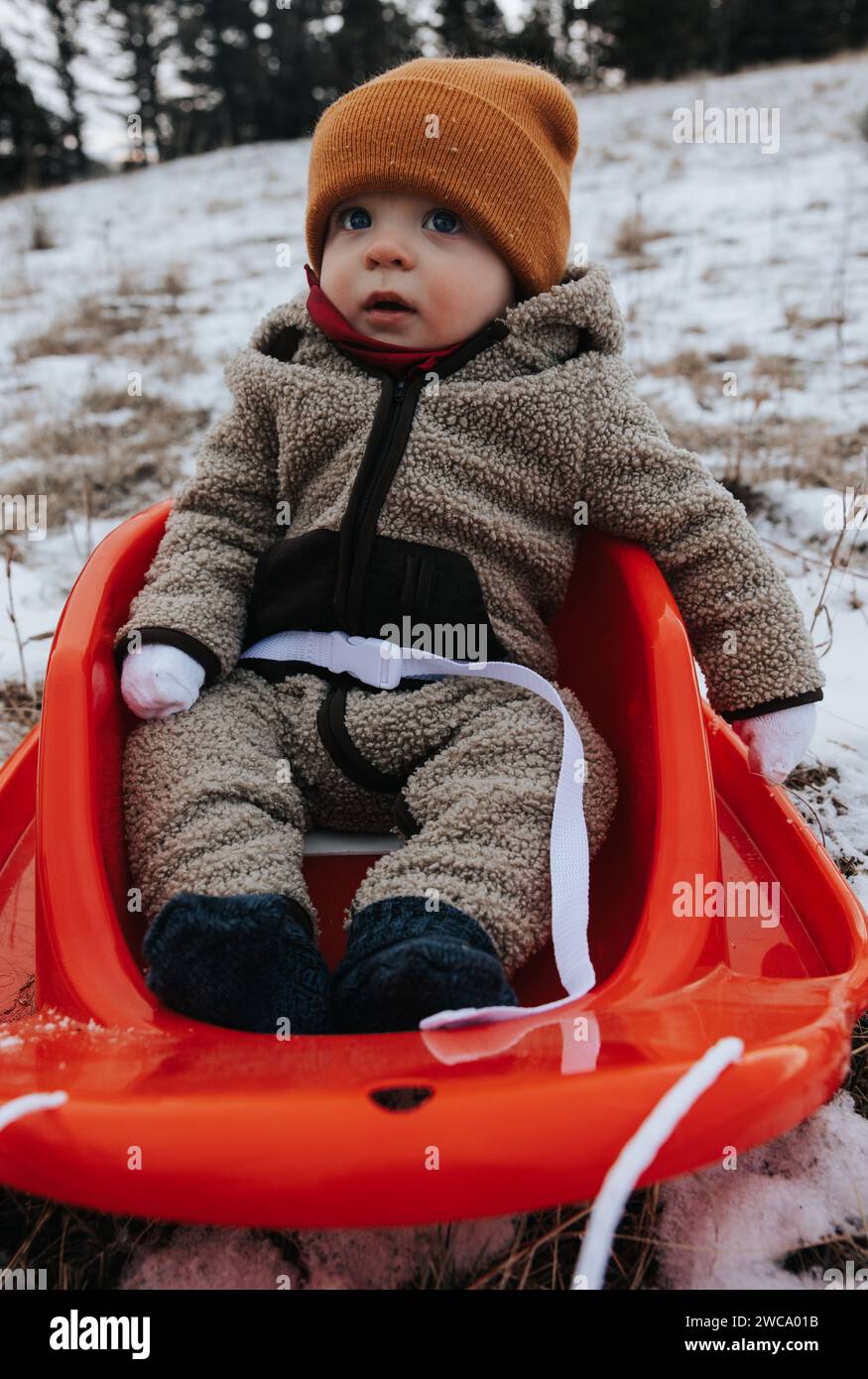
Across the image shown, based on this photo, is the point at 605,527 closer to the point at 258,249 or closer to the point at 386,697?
the point at 386,697

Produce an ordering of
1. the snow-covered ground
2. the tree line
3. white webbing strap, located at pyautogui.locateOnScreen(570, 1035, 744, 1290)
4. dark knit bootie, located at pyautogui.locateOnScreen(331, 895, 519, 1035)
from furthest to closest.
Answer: the tree line, the snow-covered ground, dark knit bootie, located at pyautogui.locateOnScreen(331, 895, 519, 1035), white webbing strap, located at pyautogui.locateOnScreen(570, 1035, 744, 1290)

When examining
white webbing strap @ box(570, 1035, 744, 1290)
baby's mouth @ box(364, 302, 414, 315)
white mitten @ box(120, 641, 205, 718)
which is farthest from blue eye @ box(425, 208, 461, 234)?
white webbing strap @ box(570, 1035, 744, 1290)

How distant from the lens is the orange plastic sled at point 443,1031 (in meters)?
0.76

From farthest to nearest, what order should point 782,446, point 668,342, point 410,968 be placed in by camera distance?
point 668,342, point 782,446, point 410,968

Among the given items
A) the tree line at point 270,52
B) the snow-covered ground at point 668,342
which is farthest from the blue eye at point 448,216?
the tree line at point 270,52

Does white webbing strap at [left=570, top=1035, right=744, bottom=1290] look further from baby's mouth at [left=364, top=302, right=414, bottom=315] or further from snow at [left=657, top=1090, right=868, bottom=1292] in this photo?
baby's mouth at [left=364, top=302, right=414, bottom=315]

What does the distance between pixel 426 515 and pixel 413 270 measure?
30 centimetres

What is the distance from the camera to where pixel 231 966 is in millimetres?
954

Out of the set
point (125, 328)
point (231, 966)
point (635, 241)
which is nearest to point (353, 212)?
point (231, 966)

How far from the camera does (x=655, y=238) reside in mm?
4613

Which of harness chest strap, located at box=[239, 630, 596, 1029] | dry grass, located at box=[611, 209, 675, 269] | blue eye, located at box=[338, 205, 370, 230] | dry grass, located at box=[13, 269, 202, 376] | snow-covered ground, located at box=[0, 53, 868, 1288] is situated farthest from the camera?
dry grass, located at box=[611, 209, 675, 269]

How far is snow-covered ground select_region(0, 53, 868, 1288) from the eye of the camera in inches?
76.9

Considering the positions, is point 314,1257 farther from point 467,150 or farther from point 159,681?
point 467,150

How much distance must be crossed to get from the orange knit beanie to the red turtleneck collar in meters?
0.15
